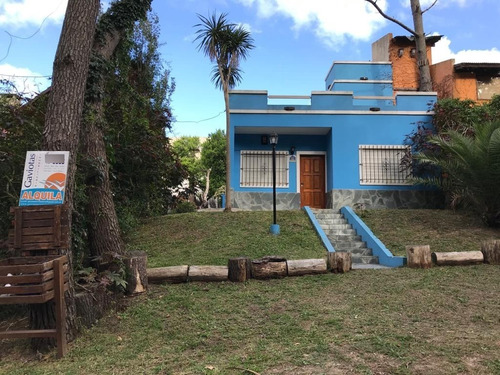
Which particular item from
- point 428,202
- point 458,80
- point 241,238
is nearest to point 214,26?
point 241,238

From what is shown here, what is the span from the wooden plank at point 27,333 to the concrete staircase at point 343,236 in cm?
631

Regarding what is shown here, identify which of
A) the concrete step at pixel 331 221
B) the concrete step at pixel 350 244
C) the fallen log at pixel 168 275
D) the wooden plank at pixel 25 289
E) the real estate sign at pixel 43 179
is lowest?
the fallen log at pixel 168 275

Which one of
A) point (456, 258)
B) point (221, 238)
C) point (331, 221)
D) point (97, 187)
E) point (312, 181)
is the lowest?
point (456, 258)

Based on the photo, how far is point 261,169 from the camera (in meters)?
13.2

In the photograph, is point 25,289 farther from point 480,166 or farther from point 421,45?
point 421,45

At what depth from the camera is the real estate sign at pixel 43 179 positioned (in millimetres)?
4051

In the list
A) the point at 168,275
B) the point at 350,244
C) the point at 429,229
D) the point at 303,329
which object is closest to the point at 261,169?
the point at 350,244

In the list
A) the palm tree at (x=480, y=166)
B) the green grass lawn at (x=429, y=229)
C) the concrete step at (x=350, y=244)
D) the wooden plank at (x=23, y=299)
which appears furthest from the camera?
the concrete step at (x=350, y=244)

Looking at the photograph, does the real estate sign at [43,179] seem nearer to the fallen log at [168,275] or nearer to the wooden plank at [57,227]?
the wooden plank at [57,227]

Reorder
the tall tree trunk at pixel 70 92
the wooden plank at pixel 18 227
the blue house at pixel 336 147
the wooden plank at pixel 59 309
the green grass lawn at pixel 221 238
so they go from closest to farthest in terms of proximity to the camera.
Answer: the wooden plank at pixel 59 309 < the wooden plank at pixel 18 227 < the tall tree trunk at pixel 70 92 < the green grass lawn at pixel 221 238 < the blue house at pixel 336 147

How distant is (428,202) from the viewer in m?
12.4

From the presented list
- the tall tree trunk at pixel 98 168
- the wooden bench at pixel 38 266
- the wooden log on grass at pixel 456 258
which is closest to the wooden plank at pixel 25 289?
the wooden bench at pixel 38 266

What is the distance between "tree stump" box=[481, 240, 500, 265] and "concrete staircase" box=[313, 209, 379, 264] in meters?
2.09

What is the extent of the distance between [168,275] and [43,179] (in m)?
2.55
